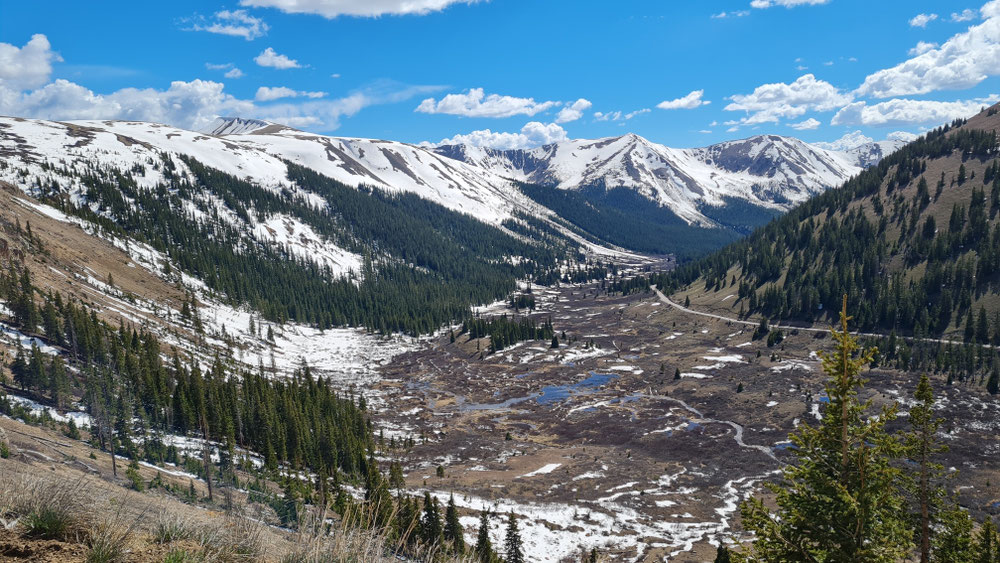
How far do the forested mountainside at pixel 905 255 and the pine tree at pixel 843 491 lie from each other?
406 feet

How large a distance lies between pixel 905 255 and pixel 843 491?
170009 mm

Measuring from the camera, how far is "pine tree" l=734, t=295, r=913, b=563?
1434 centimetres

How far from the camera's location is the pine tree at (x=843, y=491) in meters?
14.3

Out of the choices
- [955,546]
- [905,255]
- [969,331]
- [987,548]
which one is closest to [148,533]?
[955,546]

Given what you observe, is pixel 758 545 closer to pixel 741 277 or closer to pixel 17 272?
pixel 17 272

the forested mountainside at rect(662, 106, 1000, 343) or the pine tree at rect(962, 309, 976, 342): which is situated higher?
the forested mountainside at rect(662, 106, 1000, 343)

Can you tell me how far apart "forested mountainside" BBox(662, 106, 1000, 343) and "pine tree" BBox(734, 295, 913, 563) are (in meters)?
124

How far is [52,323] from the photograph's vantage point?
75.2 meters

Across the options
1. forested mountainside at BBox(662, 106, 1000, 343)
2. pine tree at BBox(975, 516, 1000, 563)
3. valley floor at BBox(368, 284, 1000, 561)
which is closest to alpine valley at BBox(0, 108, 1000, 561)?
valley floor at BBox(368, 284, 1000, 561)

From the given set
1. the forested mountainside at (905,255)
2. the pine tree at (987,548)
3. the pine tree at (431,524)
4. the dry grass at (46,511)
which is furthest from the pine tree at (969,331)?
the dry grass at (46,511)

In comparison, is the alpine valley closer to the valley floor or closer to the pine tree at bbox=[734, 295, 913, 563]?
the valley floor

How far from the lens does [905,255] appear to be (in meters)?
146

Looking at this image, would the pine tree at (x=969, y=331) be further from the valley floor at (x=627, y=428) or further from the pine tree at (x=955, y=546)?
the pine tree at (x=955, y=546)

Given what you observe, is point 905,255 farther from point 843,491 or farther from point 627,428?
point 843,491
